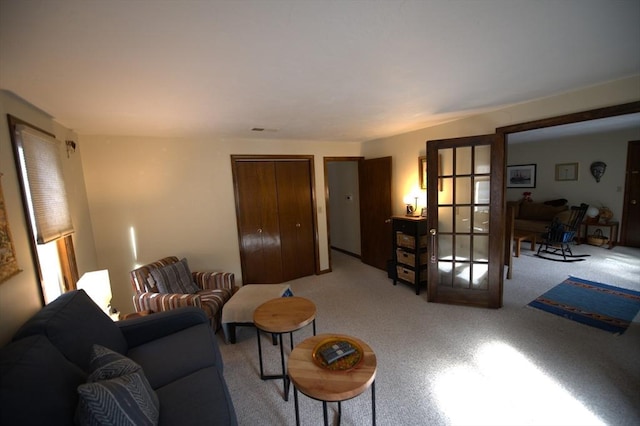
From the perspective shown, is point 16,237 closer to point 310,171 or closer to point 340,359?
point 340,359

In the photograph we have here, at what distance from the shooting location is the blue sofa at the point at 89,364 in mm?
998

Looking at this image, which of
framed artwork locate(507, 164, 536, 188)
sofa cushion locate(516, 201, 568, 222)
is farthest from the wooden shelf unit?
framed artwork locate(507, 164, 536, 188)

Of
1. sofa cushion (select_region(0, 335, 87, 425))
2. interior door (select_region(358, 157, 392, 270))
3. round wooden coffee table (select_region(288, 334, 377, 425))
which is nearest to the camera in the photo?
sofa cushion (select_region(0, 335, 87, 425))

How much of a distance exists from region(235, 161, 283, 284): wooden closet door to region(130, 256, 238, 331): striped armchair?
692 mm

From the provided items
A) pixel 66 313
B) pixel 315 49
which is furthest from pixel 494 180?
pixel 66 313

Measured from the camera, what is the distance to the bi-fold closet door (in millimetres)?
3840

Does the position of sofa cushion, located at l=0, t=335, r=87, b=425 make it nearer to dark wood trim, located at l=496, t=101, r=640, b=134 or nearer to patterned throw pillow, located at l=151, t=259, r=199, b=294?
patterned throw pillow, located at l=151, t=259, r=199, b=294

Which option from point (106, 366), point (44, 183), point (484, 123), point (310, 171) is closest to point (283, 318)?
point (106, 366)

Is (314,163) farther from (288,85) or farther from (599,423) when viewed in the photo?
(599,423)

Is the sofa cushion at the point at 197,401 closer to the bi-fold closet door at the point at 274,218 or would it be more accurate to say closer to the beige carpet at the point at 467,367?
the beige carpet at the point at 467,367

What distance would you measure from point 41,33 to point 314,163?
3411 mm

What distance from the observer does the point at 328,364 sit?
149cm

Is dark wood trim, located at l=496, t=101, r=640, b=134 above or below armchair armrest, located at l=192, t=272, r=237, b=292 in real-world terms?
above

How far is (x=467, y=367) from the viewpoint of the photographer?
6.94 feet
